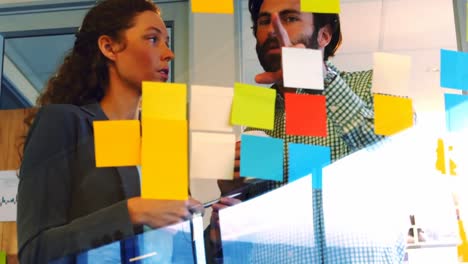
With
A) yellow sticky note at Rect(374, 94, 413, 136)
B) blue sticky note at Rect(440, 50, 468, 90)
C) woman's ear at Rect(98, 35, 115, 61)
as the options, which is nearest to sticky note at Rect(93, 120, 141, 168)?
woman's ear at Rect(98, 35, 115, 61)

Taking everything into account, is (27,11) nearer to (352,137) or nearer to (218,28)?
(218,28)

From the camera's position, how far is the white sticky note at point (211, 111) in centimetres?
70

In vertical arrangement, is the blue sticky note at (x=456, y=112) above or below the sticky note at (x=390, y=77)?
below

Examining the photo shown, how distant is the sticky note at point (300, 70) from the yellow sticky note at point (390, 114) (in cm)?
10

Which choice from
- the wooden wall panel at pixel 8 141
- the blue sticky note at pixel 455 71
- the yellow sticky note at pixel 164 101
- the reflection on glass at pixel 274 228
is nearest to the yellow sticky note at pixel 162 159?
the yellow sticky note at pixel 164 101

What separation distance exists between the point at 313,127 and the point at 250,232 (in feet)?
0.64

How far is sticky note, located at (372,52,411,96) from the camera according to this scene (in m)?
0.76

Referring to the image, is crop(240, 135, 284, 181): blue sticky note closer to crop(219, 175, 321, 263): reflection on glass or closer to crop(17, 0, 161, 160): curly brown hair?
crop(219, 175, 321, 263): reflection on glass

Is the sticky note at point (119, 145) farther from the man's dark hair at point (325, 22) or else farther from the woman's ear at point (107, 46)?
the man's dark hair at point (325, 22)

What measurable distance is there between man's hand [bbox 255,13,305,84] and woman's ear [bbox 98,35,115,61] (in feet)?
0.77

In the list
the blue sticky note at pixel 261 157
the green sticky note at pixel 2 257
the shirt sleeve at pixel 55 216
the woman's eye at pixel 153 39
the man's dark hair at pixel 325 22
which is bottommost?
the green sticky note at pixel 2 257

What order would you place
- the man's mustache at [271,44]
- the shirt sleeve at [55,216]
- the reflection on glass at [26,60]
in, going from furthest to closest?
the reflection on glass at [26,60], the man's mustache at [271,44], the shirt sleeve at [55,216]

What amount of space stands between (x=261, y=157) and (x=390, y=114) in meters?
0.22

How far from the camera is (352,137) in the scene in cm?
75
